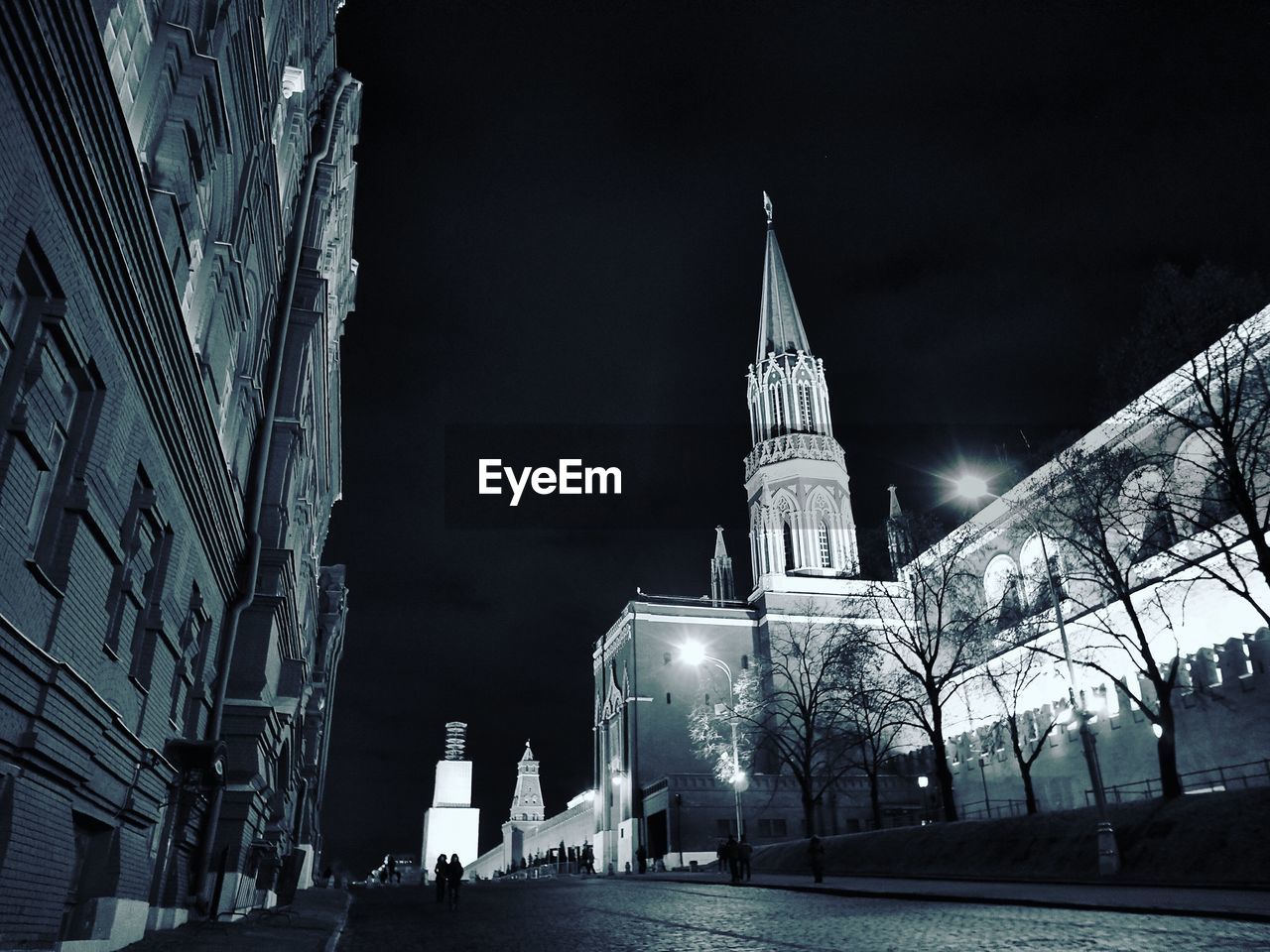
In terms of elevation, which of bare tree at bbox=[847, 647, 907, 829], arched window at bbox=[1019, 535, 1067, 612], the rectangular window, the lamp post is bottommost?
the rectangular window

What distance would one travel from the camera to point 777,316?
79.1 meters

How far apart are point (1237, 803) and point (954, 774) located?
30.9 m

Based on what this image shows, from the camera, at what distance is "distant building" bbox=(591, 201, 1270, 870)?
100ft

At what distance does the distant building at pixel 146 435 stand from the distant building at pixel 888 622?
19.4 metres

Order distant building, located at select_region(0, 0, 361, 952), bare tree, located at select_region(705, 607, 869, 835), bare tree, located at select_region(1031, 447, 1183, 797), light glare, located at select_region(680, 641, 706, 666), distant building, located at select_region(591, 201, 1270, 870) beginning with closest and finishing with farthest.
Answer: distant building, located at select_region(0, 0, 361, 952)
bare tree, located at select_region(1031, 447, 1183, 797)
distant building, located at select_region(591, 201, 1270, 870)
bare tree, located at select_region(705, 607, 869, 835)
light glare, located at select_region(680, 641, 706, 666)

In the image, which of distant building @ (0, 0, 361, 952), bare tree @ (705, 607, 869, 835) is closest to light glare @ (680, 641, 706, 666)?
bare tree @ (705, 607, 869, 835)

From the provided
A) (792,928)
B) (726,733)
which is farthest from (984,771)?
(792,928)

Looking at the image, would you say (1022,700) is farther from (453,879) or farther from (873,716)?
(453,879)

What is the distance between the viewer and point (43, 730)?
22.5ft

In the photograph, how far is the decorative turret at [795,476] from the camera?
6644cm

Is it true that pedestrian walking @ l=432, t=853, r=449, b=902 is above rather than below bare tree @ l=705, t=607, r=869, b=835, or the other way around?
below

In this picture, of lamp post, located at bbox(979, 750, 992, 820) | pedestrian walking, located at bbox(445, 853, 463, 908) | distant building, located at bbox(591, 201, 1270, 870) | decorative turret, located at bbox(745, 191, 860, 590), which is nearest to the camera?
pedestrian walking, located at bbox(445, 853, 463, 908)

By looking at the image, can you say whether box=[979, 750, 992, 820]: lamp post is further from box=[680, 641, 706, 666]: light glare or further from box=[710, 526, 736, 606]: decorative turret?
box=[710, 526, 736, 606]: decorative turret

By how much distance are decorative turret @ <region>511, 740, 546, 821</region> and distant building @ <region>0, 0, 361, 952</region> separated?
12242cm
